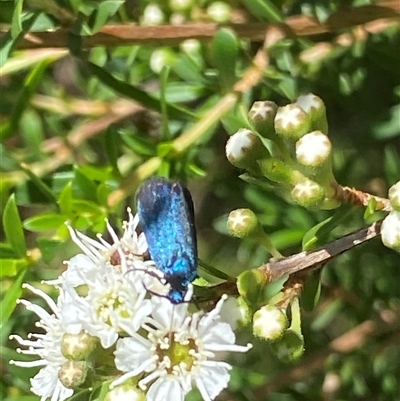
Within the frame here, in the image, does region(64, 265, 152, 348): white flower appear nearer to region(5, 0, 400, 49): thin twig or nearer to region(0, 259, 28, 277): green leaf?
region(0, 259, 28, 277): green leaf

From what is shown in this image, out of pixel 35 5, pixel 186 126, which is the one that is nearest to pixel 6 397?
pixel 186 126

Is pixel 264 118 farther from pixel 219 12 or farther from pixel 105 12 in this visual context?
pixel 219 12

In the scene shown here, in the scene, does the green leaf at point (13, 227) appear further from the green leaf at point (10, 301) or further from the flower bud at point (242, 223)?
the flower bud at point (242, 223)

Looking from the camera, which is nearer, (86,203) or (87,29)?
(87,29)

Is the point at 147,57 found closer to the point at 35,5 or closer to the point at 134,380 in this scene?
the point at 35,5

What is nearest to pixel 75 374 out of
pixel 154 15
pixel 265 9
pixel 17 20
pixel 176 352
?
pixel 176 352

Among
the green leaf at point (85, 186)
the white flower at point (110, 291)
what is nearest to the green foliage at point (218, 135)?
the green leaf at point (85, 186)
